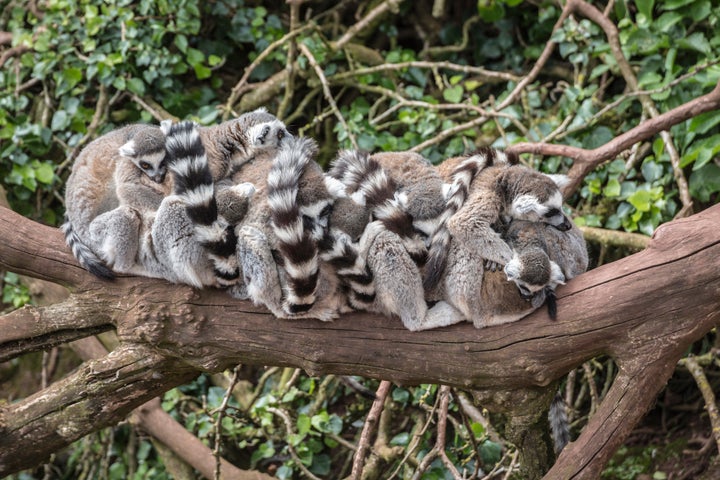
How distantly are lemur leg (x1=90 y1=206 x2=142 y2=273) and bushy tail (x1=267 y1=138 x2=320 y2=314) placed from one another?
89 cm

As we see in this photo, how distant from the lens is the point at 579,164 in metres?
5.59

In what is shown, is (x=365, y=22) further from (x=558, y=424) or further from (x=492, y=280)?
(x=558, y=424)

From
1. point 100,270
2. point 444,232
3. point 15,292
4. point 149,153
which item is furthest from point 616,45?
point 15,292

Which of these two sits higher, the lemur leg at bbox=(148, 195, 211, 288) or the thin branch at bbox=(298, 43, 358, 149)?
the lemur leg at bbox=(148, 195, 211, 288)

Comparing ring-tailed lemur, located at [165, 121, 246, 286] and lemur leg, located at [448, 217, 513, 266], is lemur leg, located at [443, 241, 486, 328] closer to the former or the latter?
lemur leg, located at [448, 217, 513, 266]

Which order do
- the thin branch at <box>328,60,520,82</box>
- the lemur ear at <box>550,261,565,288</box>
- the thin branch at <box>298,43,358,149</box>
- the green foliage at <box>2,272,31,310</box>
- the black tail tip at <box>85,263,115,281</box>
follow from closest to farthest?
the lemur ear at <box>550,261,565,288</box>
the black tail tip at <box>85,263,115,281</box>
the thin branch at <box>298,43,358,149</box>
the thin branch at <box>328,60,520,82</box>
the green foliage at <box>2,272,31,310</box>

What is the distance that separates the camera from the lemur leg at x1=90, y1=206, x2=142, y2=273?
175 inches

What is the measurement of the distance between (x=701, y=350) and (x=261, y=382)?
390cm

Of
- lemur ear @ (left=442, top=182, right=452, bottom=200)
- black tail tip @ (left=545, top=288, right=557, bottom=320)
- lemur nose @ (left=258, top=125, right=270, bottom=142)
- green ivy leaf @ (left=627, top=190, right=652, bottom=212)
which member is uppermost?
lemur nose @ (left=258, top=125, right=270, bottom=142)

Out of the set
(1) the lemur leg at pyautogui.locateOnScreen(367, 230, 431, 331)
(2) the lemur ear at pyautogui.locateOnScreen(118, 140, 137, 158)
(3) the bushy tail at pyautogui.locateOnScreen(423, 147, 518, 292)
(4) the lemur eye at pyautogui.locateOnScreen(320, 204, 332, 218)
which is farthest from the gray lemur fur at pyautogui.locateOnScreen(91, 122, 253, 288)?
(3) the bushy tail at pyautogui.locateOnScreen(423, 147, 518, 292)

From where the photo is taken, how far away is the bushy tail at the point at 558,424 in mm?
4625

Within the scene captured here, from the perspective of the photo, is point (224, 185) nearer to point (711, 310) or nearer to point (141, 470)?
point (711, 310)

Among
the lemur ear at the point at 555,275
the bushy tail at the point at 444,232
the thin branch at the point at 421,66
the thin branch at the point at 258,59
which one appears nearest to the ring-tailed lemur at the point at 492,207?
the bushy tail at the point at 444,232

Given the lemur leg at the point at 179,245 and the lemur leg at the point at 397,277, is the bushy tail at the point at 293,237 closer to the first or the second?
the lemur leg at the point at 397,277
